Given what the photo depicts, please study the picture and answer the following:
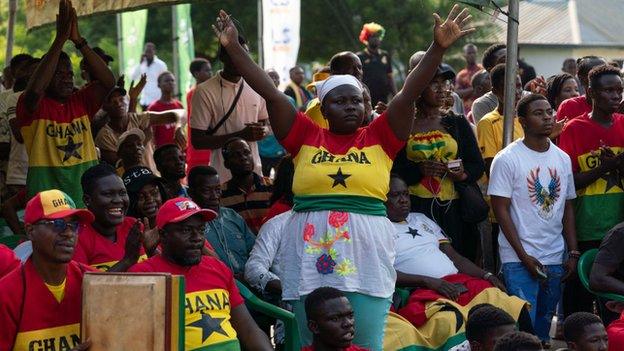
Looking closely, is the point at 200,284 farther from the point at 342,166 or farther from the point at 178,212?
the point at 342,166

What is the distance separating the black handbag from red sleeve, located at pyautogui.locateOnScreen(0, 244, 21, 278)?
11.3ft

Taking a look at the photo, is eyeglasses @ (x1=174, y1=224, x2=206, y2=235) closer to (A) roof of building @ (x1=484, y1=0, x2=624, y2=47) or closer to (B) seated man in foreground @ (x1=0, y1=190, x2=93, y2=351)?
(B) seated man in foreground @ (x1=0, y1=190, x2=93, y2=351)

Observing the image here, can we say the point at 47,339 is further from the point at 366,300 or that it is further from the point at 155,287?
the point at 366,300

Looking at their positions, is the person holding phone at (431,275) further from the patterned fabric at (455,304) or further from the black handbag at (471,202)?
the black handbag at (471,202)

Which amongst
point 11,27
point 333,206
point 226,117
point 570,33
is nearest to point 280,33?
point 11,27

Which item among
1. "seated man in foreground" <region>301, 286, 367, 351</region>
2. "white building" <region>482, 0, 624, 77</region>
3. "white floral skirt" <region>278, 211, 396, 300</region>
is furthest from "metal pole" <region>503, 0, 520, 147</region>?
"white building" <region>482, 0, 624, 77</region>

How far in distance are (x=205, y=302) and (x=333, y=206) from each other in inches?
35.6

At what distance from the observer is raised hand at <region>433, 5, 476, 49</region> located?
693cm

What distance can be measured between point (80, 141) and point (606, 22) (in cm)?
4623

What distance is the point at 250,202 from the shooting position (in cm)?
933

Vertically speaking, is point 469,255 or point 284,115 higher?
point 284,115

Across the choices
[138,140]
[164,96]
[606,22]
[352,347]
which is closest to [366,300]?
[352,347]

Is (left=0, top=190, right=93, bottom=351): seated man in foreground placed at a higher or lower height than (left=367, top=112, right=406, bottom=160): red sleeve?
lower

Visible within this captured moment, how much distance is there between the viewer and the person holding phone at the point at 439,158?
8.88 meters
